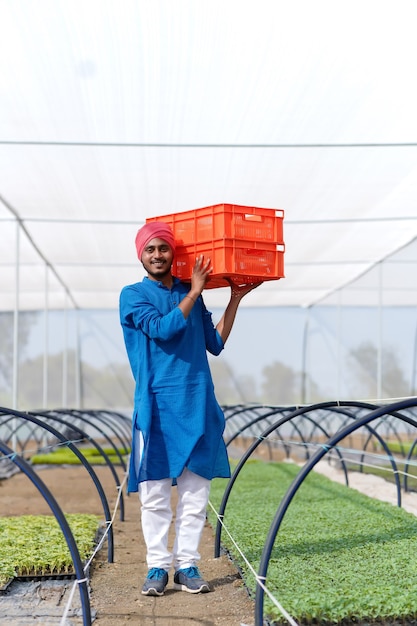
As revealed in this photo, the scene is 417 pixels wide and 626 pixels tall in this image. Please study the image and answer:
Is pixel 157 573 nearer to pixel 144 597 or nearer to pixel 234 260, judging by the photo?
pixel 144 597

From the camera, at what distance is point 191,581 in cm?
345

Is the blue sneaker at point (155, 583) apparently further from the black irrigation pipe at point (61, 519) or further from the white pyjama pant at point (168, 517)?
the black irrigation pipe at point (61, 519)

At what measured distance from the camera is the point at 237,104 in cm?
545

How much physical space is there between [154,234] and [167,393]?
0.71 metres

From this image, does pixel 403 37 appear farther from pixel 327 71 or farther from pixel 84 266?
pixel 84 266

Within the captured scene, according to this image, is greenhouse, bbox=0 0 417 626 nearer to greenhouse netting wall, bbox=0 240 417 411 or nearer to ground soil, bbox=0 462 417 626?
ground soil, bbox=0 462 417 626

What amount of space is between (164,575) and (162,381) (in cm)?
86

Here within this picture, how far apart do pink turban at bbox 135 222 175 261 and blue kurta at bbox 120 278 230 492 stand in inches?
7.6

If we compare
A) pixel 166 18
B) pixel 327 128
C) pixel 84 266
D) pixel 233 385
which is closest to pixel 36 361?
pixel 233 385

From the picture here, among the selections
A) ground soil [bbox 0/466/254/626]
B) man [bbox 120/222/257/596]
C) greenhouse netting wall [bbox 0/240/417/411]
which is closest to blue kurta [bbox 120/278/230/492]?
man [bbox 120/222/257/596]

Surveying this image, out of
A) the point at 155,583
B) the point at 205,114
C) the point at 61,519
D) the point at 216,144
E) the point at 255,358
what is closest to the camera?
the point at 61,519

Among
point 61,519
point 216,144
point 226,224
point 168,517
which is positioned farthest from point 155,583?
point 216,144

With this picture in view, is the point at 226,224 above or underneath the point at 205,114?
underneath

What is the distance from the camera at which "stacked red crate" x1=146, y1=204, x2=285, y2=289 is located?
3506 millimetres
